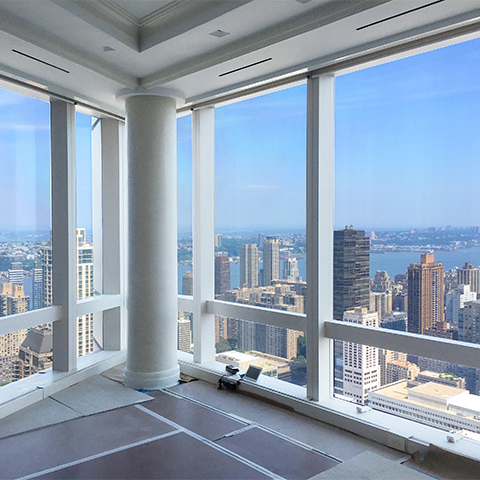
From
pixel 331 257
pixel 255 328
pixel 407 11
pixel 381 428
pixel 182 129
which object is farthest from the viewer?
pixel 182 129

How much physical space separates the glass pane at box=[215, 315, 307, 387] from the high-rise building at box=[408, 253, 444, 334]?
1.09m

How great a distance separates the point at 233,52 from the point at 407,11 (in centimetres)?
136

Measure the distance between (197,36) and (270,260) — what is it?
2178 mm

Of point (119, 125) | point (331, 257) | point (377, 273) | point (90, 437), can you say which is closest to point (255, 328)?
point (331, 257)

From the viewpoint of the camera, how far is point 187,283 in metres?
5.25

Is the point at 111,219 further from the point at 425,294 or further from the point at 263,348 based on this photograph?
the point at 425,294

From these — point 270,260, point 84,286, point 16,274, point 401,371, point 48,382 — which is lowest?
point 48,382

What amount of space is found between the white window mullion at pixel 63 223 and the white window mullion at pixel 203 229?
1307 millimetres

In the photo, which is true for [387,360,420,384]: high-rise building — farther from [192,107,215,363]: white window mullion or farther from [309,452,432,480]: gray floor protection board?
[192,107,215,363]: white window mullion

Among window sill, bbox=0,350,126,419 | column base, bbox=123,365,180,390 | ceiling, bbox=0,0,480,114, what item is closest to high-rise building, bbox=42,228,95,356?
window sill, bbox=0,350,126,419

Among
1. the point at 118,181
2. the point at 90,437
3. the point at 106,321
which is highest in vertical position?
the point at 118,181

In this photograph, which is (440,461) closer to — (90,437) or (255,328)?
(255,328)

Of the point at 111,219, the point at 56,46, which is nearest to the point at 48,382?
the point at 111,219

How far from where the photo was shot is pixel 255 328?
4574mm
